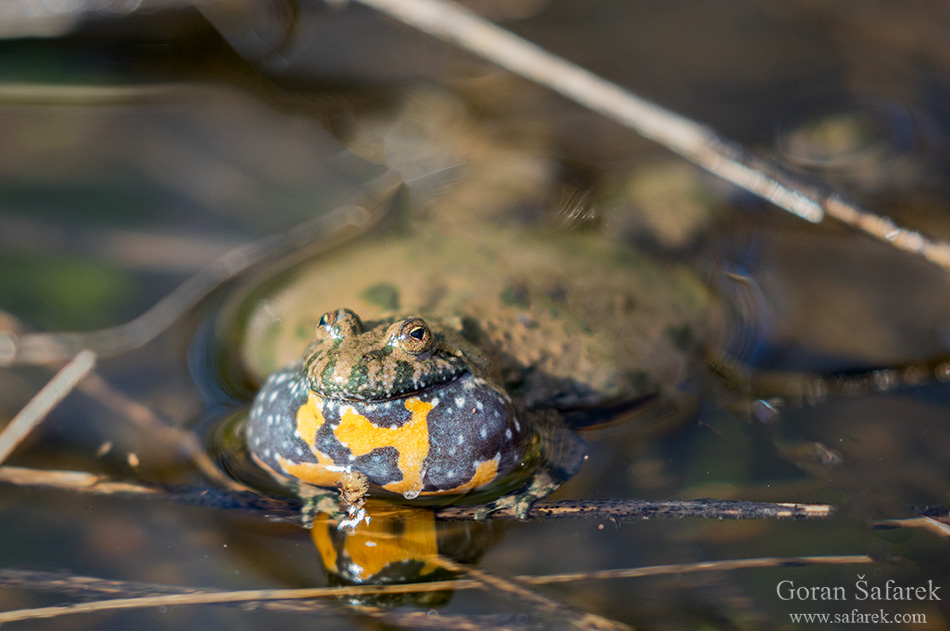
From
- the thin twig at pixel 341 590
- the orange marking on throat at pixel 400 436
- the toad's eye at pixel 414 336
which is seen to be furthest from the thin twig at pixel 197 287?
the toad's eye at pixel 414 336

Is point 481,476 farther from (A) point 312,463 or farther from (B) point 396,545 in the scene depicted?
(A) point 312,463

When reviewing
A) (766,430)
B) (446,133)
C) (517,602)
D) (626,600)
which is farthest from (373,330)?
(446,133)

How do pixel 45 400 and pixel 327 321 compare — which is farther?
pixel 45 400

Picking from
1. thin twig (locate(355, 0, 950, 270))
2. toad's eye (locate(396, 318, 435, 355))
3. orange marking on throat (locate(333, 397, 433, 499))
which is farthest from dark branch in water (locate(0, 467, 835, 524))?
thin twig (locate(355, 0, 950, 270))

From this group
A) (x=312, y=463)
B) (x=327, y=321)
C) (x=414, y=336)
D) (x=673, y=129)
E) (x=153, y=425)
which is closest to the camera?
(x=414, y=336)

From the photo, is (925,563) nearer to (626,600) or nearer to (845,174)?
(626,600)

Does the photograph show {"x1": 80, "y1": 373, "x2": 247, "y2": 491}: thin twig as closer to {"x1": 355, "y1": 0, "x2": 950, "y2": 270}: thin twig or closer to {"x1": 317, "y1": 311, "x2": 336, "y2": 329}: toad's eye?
{"x1": 317, "y1": 311, "x2": 336, "y2": 329}: toad's eye

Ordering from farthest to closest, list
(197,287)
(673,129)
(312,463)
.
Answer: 1. (673,129)
2. (197,287)
3. (312,463)

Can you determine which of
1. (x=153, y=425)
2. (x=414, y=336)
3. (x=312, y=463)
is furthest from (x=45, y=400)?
(x=414, y=336)
